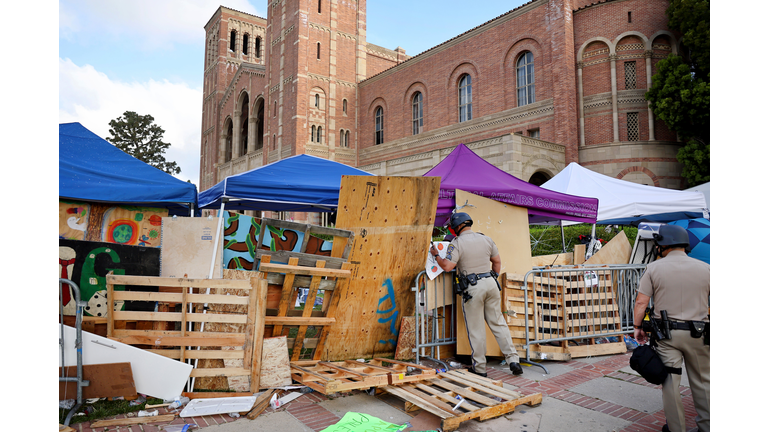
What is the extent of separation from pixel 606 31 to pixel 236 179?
23.0 metres

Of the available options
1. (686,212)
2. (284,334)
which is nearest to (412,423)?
(284,334)

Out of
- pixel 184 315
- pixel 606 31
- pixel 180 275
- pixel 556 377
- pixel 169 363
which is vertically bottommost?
pixel 556 377

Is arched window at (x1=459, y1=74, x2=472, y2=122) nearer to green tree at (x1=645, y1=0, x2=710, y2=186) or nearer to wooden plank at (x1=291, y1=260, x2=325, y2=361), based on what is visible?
green tree at (x1=645, y1=0, x2=710, y2=186)

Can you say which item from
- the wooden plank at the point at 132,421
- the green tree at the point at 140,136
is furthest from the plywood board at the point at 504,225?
the green tree at the point at 140,136

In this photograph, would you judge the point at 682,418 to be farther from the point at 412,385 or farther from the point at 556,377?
the point at 412,385

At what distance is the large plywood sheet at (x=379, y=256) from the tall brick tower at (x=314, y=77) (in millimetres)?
29086

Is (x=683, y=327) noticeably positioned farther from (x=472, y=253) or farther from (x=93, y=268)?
(x=93, y=268)

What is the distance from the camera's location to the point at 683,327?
3.57 metres

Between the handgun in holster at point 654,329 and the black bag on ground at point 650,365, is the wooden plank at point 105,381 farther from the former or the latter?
the handgun in holster at point 654,329

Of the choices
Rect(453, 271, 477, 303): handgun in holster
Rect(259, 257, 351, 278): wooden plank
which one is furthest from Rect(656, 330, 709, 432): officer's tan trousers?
Rect(259, 257, 351, 278): wooden plank

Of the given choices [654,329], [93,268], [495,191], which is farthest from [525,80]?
[93,268]

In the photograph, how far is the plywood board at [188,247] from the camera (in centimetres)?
553

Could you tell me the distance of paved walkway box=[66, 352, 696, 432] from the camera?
3861mm

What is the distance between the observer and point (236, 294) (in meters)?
4.80
